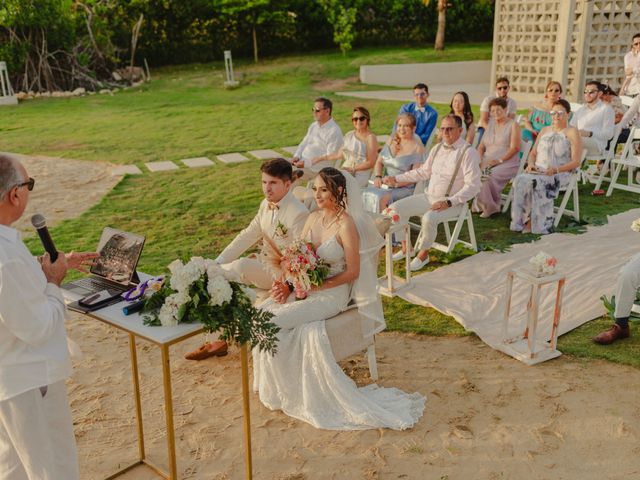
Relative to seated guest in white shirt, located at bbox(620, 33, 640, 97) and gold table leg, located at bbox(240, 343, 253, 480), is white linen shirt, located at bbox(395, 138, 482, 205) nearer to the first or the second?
gold table leg, located at bbox(240, 343, 253, 480)

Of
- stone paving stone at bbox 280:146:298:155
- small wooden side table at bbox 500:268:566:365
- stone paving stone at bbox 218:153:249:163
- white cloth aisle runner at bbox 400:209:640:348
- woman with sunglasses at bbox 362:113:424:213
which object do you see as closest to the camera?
small wooden side table at bbox 500:268:566:365

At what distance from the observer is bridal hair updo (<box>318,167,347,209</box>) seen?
4823mm

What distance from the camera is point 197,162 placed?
1186 cm

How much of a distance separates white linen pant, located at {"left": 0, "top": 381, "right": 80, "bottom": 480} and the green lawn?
324cm

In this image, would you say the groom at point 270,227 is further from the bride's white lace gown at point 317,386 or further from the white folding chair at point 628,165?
the white folding chair at point 628,165

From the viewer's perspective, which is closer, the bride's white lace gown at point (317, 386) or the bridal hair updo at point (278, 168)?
the bride's white lace gown at point (317, 386)

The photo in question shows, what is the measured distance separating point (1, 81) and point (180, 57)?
8409 mm

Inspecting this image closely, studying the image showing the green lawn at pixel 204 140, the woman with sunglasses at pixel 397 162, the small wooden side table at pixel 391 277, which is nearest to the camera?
the small wooden side table at pixel 391 277

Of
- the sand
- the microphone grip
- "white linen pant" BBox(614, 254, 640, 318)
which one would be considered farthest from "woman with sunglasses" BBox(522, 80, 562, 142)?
the microphone grip

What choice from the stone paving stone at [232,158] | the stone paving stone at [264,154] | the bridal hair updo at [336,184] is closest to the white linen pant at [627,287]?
the bridal hair updo at [336,184]

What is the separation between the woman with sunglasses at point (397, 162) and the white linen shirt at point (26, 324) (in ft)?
16.5

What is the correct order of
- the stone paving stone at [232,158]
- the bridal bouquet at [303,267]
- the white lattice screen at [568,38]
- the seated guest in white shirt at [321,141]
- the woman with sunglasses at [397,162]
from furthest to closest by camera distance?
1. the white lattice screen at [568,38]
2. the stone paving stone at [232,158]
3. the seated guest in white shirt at [321,141]
4. the woman with sunglasses at [397,162]
5. the bridal bouquet at [303,267]

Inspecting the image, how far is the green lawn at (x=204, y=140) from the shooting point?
7.73 m

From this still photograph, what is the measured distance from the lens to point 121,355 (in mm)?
5418
